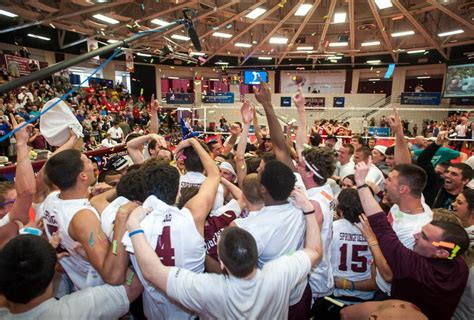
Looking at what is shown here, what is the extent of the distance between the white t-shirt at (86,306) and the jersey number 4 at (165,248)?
0.38 metres

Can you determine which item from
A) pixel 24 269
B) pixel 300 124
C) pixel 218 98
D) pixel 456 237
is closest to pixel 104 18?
pixel 218 98

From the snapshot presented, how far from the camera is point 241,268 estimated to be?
1.52 metres

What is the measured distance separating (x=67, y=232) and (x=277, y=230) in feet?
4.77

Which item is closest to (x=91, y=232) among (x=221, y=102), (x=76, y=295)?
(x=76, y=295)

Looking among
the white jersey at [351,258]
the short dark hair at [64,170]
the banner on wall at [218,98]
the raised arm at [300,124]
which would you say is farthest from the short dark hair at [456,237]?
the banner on wall at [218,98]

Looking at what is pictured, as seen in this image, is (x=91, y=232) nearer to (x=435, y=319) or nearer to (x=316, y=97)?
(x=435, y=319)

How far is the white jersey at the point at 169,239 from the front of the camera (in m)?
1.77

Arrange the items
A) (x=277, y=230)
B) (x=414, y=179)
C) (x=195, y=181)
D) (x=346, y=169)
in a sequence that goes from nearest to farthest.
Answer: (x=277, y=230), (x=414, y=179), (x=195, y=181), (x=346, y=169)

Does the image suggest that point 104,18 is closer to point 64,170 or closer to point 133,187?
point 64,170

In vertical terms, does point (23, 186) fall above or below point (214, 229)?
above

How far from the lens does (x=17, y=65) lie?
14.2m

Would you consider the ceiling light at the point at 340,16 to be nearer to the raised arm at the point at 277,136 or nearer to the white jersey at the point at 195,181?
the raised arm at the point at 277,136

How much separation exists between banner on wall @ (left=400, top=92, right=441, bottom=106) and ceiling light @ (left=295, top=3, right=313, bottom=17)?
11422mm


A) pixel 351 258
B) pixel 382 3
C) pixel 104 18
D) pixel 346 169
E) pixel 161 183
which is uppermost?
pixel 382 3
